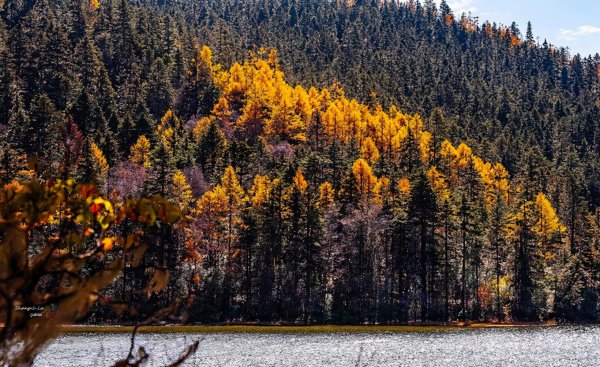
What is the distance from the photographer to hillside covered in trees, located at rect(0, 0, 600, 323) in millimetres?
77188

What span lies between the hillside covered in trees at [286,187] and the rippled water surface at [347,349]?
583 cm

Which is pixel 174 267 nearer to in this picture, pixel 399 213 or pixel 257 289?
pixel 257 289

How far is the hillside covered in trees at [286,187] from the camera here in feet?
253

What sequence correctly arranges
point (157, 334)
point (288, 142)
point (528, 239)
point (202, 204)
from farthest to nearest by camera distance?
point (288, 142) < point (528, 239) < point (202, 204) < point (157, 334)

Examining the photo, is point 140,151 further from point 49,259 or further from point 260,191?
point 49,259

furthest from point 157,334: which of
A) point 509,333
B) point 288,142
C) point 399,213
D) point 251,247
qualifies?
point 288,142

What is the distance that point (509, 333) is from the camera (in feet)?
208

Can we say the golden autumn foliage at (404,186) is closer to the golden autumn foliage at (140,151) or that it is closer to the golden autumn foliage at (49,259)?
the golden autumn foliage at (140,151)

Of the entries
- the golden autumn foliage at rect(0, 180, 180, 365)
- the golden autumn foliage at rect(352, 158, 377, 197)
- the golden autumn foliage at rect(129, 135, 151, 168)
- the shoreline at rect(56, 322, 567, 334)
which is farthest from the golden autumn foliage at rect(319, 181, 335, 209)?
the golden autumn foliage at rect(0, 180, 180, 365)

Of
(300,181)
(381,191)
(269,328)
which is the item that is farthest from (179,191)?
(381,191)

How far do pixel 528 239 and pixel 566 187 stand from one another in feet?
94.0

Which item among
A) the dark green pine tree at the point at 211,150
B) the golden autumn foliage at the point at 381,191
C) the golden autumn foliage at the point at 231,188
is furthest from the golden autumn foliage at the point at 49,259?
the dark green pine tree at the point at 211,150

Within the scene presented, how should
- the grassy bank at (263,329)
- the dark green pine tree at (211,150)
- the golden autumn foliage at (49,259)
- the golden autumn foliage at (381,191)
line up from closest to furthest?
the golden autumn foliage at (49,259) < the grassy bank at (263,329) < the golden autumn foliage at (381,191) < the dark green pine tree at (211,150)

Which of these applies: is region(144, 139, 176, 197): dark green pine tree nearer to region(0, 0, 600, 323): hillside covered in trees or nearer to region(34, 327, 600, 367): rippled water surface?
region(0, 0, 600, 323): hillside covered in trees
